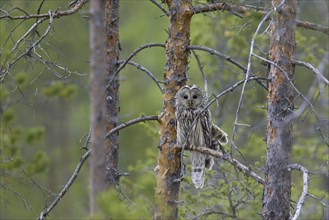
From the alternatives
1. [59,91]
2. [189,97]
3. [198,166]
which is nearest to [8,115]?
[59,91]

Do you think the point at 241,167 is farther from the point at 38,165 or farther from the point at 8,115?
the point at 8,115

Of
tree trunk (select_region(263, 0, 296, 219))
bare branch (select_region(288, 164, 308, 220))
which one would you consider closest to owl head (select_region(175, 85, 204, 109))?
tree trunk (select_region(263, 0, 296, 219))

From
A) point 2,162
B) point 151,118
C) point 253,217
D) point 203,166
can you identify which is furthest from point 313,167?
point 2,162

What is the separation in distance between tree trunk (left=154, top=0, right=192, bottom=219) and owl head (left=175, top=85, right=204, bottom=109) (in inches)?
5.8

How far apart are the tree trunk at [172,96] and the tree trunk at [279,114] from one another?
1130 mm

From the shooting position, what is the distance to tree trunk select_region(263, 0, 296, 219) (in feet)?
28.4

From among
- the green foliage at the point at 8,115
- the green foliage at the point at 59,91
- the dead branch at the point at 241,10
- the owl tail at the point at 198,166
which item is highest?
the dead branch at the point at 241,10

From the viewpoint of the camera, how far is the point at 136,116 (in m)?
21.2

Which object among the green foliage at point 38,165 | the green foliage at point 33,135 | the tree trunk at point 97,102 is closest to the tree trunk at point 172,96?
the green foliage at point 38,165

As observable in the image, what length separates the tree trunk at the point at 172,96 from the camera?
9.47m

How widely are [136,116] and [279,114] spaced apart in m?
12.6

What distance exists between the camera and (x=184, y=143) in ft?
31.0

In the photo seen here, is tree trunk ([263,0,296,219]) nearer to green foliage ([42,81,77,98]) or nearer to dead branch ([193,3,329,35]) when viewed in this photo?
dead branch ([193,3,329,35])

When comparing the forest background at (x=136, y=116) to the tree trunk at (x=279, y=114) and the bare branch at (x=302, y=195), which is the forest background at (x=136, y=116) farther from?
the bare branch at (x=302, y=195)
